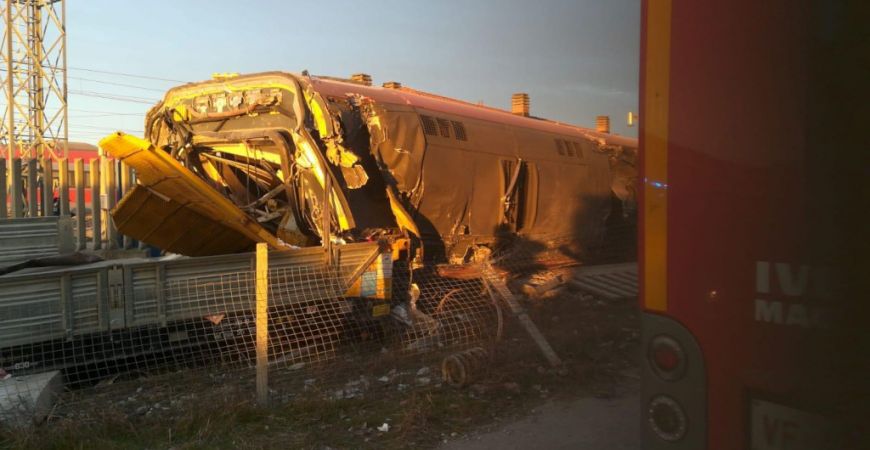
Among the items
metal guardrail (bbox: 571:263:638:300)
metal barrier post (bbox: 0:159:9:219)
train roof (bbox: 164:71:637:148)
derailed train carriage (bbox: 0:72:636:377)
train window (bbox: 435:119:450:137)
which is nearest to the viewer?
derailed train carriage (bbox: 0:72:636:377)

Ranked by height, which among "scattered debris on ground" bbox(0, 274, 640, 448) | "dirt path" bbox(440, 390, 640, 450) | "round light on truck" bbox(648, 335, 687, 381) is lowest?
"dirt path" bbox(440, 390, 640, 450)

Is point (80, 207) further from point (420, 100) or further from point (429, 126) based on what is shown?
point (429, 126)

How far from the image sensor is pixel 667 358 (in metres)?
2.08

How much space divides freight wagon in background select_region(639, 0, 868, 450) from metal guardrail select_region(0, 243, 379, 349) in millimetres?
4808

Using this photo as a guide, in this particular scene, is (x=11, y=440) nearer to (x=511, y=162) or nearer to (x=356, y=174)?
(x=356, y=174)

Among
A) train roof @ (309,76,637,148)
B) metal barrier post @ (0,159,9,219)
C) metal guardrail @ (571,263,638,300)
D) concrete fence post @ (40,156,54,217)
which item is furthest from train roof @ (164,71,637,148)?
concrete fence post @ (40,156,54,217)

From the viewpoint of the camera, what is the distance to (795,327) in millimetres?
1774

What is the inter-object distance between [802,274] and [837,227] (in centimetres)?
15

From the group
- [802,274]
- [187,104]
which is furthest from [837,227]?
[187,104]

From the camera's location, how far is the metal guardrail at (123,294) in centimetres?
517

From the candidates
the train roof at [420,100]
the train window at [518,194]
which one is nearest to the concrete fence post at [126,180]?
the train roof at [420,100]

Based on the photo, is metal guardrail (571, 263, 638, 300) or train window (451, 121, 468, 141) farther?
train window (451, 121, 468, 141)

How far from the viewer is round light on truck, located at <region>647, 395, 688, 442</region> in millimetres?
2041

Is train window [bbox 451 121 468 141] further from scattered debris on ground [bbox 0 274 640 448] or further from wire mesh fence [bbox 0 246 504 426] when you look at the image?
scattered debris on ground [bbox 0 274 640 448]
